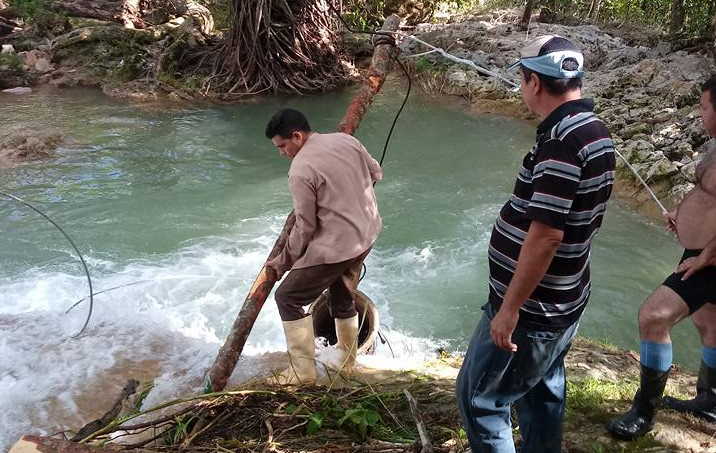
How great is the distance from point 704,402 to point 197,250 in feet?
14.6

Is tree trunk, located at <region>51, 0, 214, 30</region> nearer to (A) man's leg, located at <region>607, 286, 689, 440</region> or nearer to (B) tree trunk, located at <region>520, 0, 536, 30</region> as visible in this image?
(B) tree trunk, located at <region>520, 0, 536, 30</region>

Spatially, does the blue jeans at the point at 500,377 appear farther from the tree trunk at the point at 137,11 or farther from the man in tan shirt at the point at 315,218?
the tree trunk at the point at 137,11

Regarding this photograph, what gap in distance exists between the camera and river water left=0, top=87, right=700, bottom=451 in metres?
3.89

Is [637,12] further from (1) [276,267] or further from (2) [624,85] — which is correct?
(1) [276,267]

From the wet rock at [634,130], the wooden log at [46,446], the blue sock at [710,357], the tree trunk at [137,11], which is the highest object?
the tree trunk at [137,11]

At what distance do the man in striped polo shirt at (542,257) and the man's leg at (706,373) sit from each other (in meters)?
0.90

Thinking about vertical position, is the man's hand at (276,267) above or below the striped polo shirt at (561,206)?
below

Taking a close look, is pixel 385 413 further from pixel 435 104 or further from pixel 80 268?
pixel 435 104

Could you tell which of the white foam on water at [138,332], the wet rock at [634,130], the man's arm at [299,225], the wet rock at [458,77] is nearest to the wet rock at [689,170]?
the wet rock at [634,130]

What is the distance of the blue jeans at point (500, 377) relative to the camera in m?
1.78

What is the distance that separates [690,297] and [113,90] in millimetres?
10123

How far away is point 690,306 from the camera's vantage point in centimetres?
227

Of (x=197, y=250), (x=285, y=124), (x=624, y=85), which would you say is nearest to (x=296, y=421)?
(x=285, y=124)

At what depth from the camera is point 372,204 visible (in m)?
3.07
